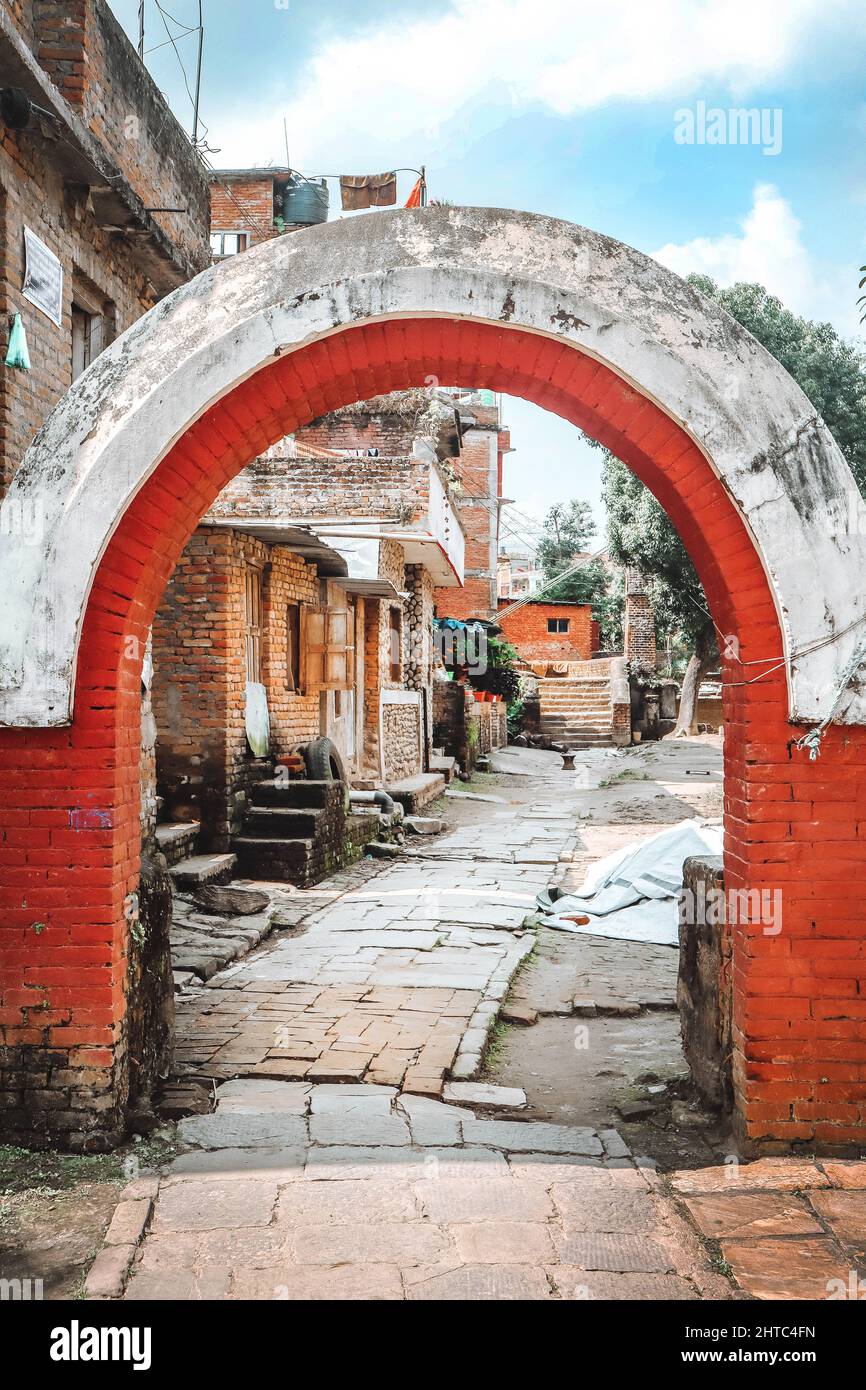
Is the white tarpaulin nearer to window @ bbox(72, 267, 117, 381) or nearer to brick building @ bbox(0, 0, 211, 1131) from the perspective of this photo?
brick building @ bbox(0, 0, 211, 1131)

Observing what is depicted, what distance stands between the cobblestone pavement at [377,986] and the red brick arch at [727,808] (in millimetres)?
1195

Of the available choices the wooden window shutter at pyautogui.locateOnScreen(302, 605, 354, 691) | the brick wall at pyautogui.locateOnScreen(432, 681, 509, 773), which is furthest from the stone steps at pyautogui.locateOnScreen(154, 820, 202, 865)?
the brick wall at pyautogui.locateOnScreen(432, 681, 509, 773)

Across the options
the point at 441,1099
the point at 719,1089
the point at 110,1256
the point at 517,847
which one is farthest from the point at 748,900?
the point at 517,847

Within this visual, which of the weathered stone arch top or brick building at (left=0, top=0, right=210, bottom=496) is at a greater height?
brick building at (left=0, top=0, right=210, bottom=496)

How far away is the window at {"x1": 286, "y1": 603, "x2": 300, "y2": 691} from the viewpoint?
40.8ft

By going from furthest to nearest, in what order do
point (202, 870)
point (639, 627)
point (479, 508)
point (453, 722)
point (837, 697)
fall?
point (479, 508) < point (639, 627) < point (453, 722) < point (202, 870) < point (837, 697)

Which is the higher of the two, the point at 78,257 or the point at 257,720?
the point at 78,257

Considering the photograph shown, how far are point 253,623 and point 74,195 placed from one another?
17.4 feet

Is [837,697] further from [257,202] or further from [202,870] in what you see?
[257,202]

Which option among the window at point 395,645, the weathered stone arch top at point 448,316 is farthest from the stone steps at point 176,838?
the window at point 395,645

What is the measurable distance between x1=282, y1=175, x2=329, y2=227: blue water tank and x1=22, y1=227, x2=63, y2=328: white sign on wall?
19.9 m

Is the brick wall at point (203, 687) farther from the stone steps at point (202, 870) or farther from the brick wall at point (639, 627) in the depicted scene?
the brick wall at point (639, 627)

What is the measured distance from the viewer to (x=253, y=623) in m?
11.4

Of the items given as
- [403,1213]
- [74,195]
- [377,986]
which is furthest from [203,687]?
[403,1213]
